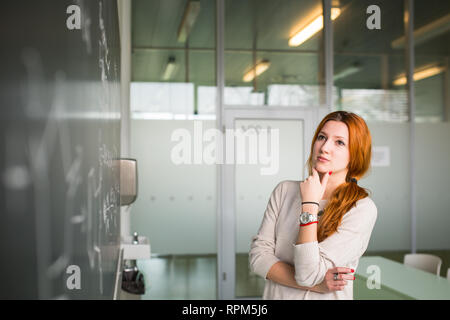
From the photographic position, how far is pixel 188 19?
4.65 meters

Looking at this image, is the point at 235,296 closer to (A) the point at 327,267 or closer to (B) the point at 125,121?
(B) the point at 125,121

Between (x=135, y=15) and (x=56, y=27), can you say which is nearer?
(x=56, y=27)

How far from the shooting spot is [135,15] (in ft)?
14.9

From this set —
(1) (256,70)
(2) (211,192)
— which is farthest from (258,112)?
(2) (211,192)

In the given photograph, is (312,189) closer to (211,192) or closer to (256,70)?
(211,192)

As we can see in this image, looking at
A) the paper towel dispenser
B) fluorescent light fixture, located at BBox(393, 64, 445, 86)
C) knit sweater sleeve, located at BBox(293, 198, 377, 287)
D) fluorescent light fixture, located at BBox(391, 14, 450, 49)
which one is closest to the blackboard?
knit sweater sleeve, located at BBox(293, 198, 377, 287)

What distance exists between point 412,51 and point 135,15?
3124mm

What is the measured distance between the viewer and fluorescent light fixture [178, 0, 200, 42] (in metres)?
4.61

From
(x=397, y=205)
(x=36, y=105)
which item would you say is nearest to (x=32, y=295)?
(x=36, y=105)

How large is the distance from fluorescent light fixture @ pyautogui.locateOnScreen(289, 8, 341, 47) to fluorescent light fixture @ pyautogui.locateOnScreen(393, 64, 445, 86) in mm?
1034

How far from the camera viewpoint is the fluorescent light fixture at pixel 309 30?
4793 millimetres

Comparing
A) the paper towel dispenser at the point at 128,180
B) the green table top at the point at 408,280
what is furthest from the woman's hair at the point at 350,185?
the paper towel dispenser at the point at 128,180

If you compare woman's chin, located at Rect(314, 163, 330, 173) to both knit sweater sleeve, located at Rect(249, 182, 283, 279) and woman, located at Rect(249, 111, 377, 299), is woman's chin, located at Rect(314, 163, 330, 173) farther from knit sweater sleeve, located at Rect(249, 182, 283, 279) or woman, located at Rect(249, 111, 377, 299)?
knit sweater sleeve, located at Rect(249, 182, 283, 279)

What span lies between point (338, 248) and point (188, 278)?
3.42 metres
